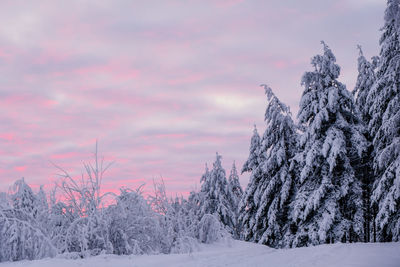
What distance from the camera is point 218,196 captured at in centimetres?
3706

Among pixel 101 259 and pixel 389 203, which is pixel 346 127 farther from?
pixel 101 259

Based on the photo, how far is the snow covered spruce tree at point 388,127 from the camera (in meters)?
19.5

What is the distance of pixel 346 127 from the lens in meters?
23.7

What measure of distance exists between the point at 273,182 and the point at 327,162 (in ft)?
15.0

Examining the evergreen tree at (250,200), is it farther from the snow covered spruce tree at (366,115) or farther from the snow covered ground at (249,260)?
the snow covered ground at (249,260)

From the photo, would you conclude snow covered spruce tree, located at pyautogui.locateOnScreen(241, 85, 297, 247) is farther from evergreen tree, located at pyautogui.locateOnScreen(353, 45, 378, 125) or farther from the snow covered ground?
the snow covered ground

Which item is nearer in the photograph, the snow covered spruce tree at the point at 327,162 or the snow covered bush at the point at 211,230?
the snow covered bush at the point at 211,230

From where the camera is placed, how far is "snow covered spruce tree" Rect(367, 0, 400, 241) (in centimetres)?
1955

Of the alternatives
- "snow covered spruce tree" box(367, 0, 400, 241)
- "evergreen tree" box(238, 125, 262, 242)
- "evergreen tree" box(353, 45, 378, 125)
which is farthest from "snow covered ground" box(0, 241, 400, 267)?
"evergreen tree" box(353, 45, 378, 125)

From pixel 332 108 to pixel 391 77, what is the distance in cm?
380

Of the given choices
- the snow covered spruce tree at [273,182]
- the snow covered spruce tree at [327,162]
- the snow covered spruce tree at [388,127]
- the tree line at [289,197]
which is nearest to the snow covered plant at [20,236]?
the tree line at [289,197]

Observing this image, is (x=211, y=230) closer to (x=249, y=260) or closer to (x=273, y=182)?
(x=249, y=260)

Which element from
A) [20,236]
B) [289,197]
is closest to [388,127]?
[289,197]

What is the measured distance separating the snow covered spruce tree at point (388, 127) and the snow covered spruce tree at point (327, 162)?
1.38 metres
